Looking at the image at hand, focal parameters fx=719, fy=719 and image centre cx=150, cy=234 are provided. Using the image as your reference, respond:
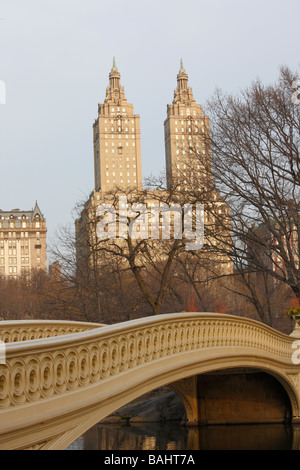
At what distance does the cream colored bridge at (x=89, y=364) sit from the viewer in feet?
25.0

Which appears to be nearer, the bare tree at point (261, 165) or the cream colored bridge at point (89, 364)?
the cream colored bridge at point (89, 364)

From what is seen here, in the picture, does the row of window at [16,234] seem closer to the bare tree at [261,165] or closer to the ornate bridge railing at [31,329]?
the bare tree at [261,165]

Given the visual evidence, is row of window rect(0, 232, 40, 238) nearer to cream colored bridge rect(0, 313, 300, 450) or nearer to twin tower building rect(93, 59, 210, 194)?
twin tower building rect(93, 59, 210, 194)

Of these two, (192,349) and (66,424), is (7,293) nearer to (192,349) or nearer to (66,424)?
(192,349)

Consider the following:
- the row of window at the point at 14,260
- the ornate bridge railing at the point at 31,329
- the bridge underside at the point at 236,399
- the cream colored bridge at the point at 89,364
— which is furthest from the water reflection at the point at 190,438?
the row of window at the point at 14,260

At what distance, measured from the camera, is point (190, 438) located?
75.3ft

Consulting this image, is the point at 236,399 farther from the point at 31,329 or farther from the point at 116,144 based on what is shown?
the point at 116,144

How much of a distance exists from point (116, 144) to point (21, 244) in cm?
3031

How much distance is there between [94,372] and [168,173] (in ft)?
71.5

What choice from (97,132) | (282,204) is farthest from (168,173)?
(97,132)

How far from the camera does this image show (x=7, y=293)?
279 feet

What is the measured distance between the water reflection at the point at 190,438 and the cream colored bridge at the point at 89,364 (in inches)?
152

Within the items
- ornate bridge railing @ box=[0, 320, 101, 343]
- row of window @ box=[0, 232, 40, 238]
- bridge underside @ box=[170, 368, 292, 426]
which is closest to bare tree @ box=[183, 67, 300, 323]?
bridge underside @ box=[170, 368, 292, 426]
